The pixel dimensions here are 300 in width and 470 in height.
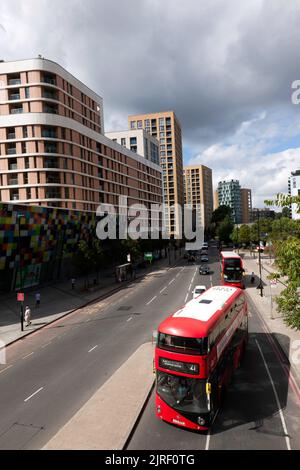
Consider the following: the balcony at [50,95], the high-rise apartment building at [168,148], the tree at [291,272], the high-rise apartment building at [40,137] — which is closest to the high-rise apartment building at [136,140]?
the high-rise apartment building at [168,148]

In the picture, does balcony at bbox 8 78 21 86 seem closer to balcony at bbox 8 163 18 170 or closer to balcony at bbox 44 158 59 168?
balcony at bbox 8 163 18 170

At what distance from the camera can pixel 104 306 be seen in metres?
30.9

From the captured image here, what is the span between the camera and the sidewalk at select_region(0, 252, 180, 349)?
79.4 ft

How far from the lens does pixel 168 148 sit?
128875 mm

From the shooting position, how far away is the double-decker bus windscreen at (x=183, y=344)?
10.4 meters

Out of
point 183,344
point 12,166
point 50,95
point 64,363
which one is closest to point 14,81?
point 50,95

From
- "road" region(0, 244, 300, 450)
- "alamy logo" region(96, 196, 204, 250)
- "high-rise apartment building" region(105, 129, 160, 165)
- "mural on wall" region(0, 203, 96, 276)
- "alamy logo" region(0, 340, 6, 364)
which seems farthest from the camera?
"high-rise apartment building" region(105, 129, 160, 165)

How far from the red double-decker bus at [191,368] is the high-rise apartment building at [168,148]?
112 meters

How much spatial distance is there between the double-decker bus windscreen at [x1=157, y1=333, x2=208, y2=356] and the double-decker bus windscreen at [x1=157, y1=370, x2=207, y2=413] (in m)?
0.91

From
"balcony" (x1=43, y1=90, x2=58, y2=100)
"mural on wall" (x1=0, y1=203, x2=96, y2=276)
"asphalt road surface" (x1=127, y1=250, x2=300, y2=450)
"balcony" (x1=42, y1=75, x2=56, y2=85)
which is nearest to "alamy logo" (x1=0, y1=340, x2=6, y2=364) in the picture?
"asphalt road surface" (x1=127, y1=250, x2=300, y2=450)

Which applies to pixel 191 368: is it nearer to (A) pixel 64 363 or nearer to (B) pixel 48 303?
(A) pixel 64 363

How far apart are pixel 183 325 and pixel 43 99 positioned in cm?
4785

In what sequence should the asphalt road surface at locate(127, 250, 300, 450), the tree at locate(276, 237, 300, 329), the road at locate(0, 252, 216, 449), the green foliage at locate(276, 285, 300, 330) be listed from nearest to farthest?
the asphalt road surface at locate(127, 250, 300, 450), the tree at locate(276, 237, 300, 329), the green foliage at locate(276, 285, 300, 330), the road at locate(0, 252, 216, 449)
